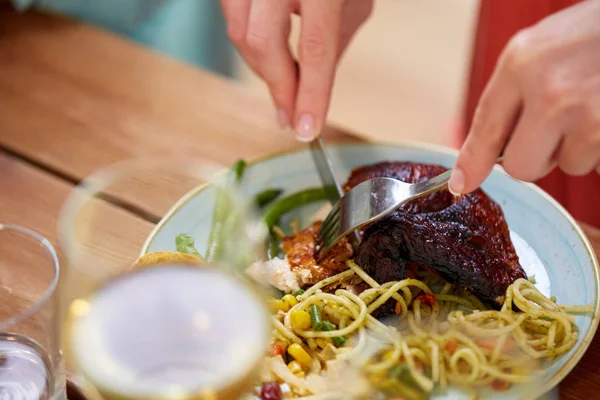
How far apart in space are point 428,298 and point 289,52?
777 mm

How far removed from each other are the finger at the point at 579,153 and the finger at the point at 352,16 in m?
0.95

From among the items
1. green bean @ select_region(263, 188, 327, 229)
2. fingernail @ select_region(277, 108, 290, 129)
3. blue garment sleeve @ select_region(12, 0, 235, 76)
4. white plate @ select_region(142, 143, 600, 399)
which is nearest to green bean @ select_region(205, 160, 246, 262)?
white plate @ select_region(142, 143, 600, 399)

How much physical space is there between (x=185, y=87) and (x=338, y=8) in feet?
3.04

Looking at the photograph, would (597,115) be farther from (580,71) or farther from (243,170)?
(243,170)

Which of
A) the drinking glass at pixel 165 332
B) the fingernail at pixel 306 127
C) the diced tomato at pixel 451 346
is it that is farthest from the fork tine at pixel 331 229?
the drinking glass at pixel 165 332

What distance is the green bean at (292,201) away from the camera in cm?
201

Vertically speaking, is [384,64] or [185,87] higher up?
[185,87]

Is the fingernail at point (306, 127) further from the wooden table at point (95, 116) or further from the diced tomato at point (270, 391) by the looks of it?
the diced tomato at point (270, 391)

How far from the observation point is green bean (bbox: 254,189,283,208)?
2037 millimetres

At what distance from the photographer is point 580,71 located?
1344mm

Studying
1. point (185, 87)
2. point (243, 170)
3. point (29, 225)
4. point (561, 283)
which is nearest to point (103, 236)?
point (29, 225)

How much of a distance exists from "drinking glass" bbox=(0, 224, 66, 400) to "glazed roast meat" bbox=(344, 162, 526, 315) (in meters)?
0.73

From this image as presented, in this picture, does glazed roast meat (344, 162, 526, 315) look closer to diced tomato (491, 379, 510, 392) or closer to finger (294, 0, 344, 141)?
diced tomato (491, 379, 510, 392)

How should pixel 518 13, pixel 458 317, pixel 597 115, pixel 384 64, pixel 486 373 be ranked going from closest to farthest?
pixel 597 115 < pixel 486 373 < pixel 458 317 < pixel 518 13 < pixel 384 64
